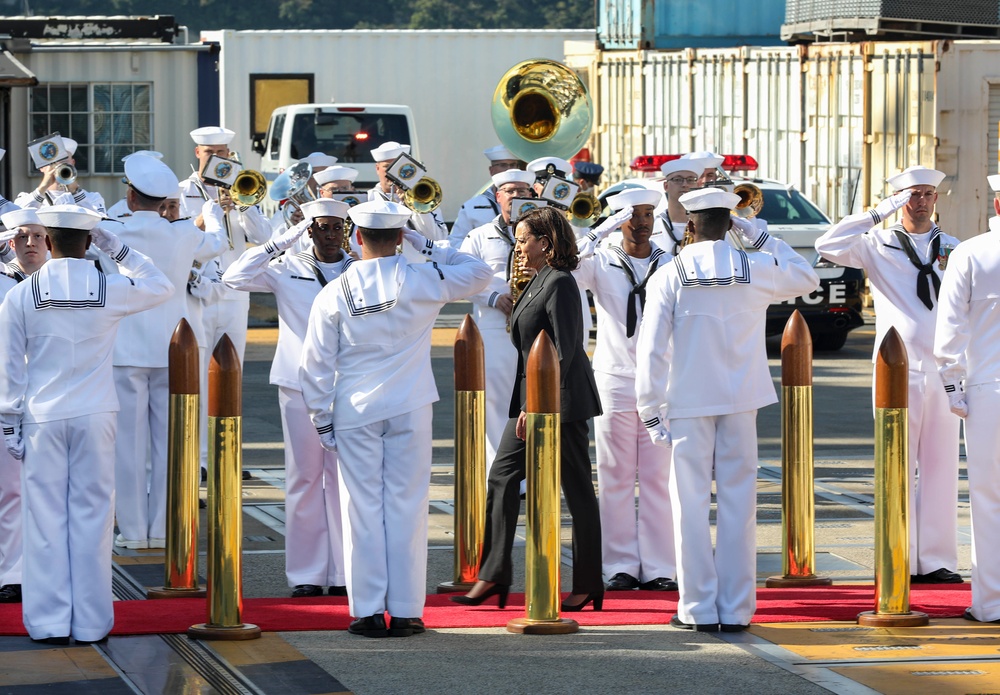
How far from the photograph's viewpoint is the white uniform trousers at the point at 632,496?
8867mm

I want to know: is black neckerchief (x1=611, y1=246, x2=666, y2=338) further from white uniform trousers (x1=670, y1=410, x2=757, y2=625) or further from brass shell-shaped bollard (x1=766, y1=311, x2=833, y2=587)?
white uniform trousers (x1=670, y1=410, x2=757, y2=625)

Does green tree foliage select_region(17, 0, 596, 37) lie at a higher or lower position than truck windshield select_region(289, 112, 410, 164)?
higher

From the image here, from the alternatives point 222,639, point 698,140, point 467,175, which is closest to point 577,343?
point 222,639

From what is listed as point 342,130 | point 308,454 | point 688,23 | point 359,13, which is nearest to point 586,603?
point 308,454

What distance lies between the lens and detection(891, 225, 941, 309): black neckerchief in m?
8.96

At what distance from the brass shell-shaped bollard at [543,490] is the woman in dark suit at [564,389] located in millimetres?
377

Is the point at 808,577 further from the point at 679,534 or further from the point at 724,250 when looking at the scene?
the point at 724,250

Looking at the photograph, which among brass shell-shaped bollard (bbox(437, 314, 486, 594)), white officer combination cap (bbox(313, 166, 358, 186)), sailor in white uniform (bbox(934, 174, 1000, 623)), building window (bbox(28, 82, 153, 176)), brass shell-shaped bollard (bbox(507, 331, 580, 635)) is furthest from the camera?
building window (bbox(28, 82, 153, 176))

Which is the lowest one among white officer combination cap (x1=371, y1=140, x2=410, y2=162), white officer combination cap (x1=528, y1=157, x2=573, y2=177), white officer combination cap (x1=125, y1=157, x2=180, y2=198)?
white officer combination cap (x1=125, y1=157, x2=180, y2=198)

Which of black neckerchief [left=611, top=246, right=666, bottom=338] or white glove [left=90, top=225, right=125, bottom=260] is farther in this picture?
black neckerchief [left=611, top=246, right=666, bottom=338]

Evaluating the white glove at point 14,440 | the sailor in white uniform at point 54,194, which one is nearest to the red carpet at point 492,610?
the white glove at point 14,440

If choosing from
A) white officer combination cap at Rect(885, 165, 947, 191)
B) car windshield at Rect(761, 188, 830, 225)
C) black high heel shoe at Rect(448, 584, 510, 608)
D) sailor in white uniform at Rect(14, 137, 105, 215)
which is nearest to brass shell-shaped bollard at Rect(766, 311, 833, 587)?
white officer combination cap at Rect(885, 165, 947, 191)

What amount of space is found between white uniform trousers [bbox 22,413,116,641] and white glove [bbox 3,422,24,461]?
0.9 inches

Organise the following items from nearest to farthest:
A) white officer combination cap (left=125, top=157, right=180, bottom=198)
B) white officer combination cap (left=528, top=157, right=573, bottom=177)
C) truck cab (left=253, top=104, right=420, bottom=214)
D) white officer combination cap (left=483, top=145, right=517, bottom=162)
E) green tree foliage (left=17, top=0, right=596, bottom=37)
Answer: white officer combination cap (left=125, top=157, right=180, bottom=198) → white officer combination cap (left=528, top=157, right=573, bottom=177) → white officer combination cap (left=483, top=145, right=517, bottom=162) → truck cab (left=253, top=104, right=420, bottom=214) → green tree foliage (left=17, top=0, right=596, bottom=37)
